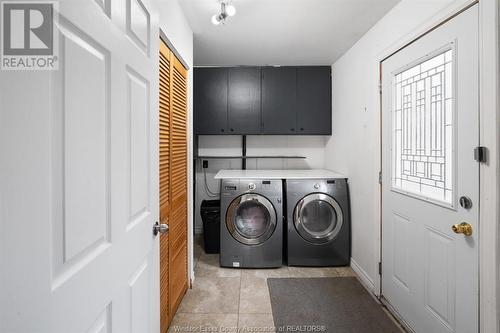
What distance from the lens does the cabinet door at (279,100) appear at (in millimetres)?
3223

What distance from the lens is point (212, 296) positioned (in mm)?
2162

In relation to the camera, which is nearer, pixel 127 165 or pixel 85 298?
pixel 85 298

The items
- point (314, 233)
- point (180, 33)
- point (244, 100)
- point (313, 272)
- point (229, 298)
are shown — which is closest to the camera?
point (180, 33)

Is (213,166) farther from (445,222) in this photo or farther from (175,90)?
(445,222)

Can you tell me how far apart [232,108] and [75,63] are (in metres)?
2.67

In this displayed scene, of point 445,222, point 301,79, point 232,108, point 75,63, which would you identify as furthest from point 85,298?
point 301,79

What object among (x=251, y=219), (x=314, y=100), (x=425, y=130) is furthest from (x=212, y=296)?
(x=314, y=100)

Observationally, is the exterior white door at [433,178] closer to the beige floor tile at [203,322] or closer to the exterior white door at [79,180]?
the beige floor tile at [203,322]

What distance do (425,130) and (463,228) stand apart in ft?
2.08

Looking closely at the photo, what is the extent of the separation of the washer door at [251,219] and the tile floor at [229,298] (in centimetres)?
35

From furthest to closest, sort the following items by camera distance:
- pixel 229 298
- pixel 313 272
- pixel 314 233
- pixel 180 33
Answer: pixel 314 233
pixel 313 272
pixel 229 298
pixel 180 33

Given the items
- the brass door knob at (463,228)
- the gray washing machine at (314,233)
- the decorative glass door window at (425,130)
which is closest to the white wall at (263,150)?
the gray washing machine at (314,233)

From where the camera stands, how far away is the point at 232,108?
128 inches

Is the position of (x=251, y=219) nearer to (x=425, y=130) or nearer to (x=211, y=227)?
(x=211, y=227)
